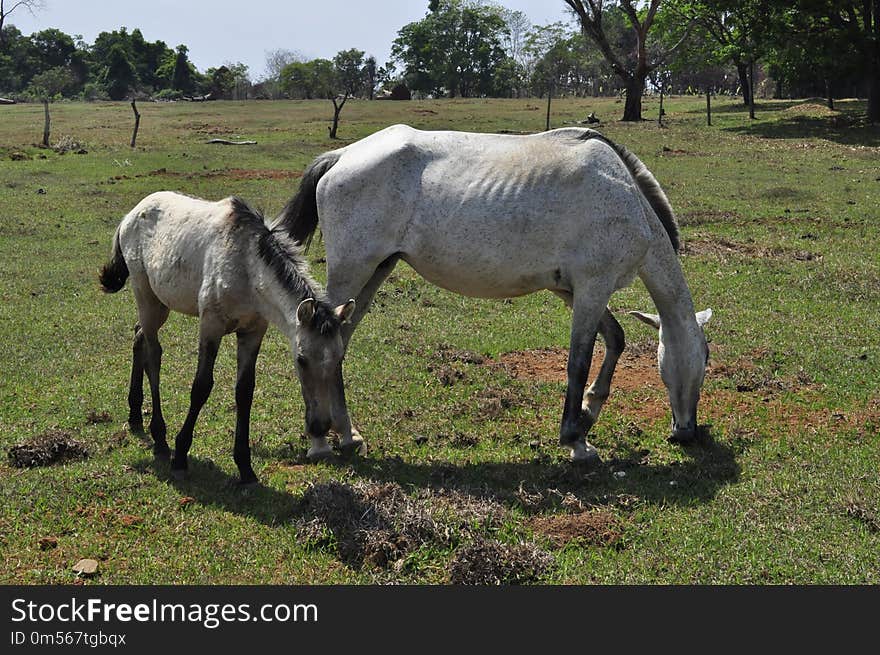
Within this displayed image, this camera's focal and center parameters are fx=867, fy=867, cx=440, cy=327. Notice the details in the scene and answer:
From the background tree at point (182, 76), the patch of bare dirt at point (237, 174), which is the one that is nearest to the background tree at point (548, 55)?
the background tree at point (182, 76)

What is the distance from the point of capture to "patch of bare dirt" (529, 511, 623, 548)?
5.86 meters

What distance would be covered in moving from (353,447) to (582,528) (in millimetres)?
2315

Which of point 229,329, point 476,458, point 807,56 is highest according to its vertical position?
point 807,56

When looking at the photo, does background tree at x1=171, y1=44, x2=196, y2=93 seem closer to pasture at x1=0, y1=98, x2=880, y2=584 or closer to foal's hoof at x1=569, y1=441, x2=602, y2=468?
pasture at x1=0, y1=98, x2=880, y2=584

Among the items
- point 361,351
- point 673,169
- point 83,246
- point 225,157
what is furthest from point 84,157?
point 361,351

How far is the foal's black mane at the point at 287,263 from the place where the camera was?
616cm

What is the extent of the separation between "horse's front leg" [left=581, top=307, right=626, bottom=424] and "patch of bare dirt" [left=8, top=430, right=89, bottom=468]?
4.47 metres

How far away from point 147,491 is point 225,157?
1017 inches

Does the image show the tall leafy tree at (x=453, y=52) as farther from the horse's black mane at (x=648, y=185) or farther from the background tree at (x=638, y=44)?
the horse's black mane at (x=648, y=185)

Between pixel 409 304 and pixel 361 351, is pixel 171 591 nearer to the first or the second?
pixel 361 351

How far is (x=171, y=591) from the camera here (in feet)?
16.7

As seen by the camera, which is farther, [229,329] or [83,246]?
[83,246]

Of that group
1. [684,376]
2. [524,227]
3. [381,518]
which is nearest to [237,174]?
[524,227]

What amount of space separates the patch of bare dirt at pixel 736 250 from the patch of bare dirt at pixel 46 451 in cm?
1123
